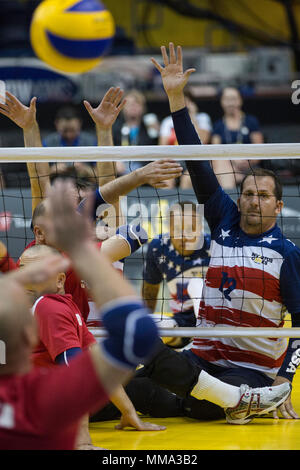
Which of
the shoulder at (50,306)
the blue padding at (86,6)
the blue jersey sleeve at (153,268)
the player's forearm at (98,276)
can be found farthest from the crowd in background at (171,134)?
the player's forearm at (98,276)

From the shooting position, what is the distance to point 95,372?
5.75 ft

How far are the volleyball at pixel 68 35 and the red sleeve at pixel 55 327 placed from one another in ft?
19.2

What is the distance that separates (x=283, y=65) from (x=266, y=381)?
424 inches

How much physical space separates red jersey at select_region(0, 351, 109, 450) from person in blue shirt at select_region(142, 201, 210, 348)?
3.22m

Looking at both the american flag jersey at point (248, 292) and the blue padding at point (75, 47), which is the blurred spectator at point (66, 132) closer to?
the blue padding at point (75, 47)

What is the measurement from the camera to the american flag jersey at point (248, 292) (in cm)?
385

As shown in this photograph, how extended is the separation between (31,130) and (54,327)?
57.4 inches

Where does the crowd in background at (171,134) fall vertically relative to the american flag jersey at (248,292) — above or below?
above

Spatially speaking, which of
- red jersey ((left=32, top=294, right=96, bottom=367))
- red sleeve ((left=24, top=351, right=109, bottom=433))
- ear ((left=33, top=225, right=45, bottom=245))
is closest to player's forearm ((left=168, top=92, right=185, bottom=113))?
ear ((left=33, top=225, right=45, bottom=245))

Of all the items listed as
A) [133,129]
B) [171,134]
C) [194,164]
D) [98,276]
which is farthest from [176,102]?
[133,129]

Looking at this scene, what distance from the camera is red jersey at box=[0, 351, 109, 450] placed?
173 centimetres

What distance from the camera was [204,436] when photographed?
3469 mm

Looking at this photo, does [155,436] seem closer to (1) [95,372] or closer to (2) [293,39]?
(1) [95,372]
